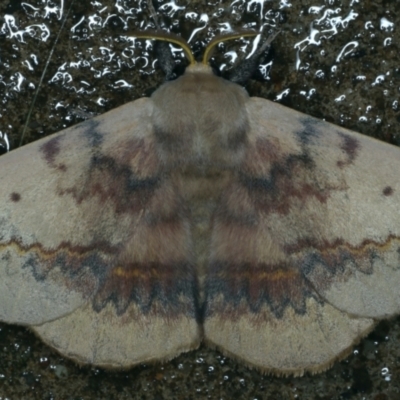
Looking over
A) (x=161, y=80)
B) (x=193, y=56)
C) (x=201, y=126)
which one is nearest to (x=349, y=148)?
(x=201, y=126)

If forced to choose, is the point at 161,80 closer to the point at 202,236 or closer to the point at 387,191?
the point at 202,236

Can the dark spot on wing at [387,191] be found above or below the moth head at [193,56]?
below

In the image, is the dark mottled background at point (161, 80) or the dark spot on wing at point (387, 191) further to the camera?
the dark mottled background at point (161, 80)

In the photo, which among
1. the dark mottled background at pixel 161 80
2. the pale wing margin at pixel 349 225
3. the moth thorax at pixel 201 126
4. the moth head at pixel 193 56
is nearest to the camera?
the pale wing margin at pixel 349 225

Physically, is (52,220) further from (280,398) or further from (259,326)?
(280,398)

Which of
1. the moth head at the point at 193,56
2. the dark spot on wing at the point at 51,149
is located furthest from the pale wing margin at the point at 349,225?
the dark spot on wing at the point at 51,149

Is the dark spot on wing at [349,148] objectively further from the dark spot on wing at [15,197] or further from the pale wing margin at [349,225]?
the dark spot on wing at [15,197]

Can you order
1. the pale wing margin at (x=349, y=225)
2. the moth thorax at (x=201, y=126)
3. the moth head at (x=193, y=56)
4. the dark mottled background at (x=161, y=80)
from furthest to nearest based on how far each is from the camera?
the dark mottled background at (x=161, y=80) → the moth head at (x=193, y=56) → the moth thorax at (x=201, y=126) → the pale wing margin at (x=349, y=225)

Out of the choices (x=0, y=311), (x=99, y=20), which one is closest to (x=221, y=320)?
(x=0, y=311)
